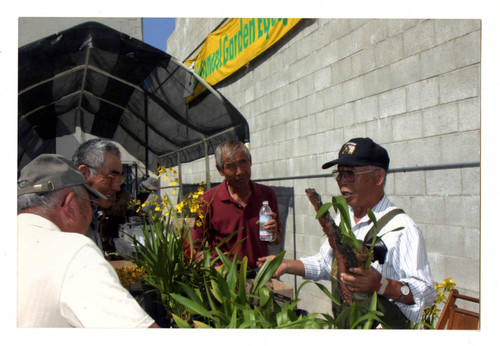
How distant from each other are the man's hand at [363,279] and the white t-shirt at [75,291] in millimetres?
922

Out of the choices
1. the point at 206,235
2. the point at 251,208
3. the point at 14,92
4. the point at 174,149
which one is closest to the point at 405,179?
the point at 251,208

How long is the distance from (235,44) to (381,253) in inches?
138

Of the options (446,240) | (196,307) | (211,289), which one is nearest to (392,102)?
(446,240)

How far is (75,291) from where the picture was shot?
181 cm

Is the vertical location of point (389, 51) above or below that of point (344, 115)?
above

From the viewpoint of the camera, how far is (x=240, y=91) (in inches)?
218

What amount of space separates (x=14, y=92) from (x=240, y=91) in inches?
120

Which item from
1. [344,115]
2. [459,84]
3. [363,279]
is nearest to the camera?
[363,279]

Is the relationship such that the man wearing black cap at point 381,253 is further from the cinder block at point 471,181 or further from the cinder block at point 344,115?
the cinder block at point 344,115

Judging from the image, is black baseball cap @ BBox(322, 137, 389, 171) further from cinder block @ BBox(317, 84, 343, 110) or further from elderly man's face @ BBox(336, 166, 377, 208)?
cinder block @ BBox(317, 84, 343, 110)

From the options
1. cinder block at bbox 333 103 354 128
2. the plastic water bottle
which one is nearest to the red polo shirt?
the plastic water bottle

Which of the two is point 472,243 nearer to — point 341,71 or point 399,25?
point 399,25
